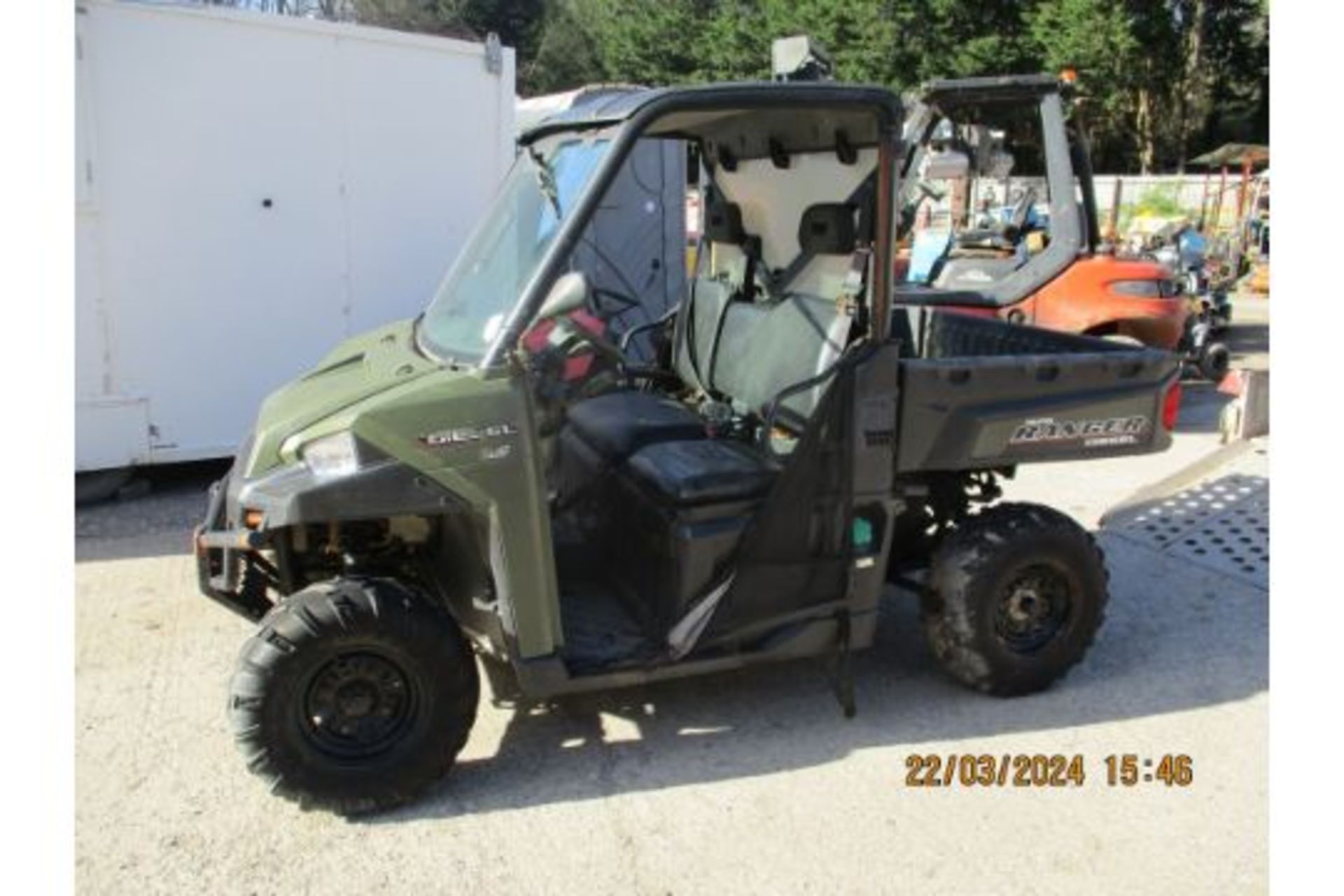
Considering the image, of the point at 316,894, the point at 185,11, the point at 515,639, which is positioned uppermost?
the point at 185,11

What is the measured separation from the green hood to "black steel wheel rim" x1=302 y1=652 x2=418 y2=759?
0.64 meters

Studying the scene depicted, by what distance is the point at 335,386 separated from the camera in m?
3.61

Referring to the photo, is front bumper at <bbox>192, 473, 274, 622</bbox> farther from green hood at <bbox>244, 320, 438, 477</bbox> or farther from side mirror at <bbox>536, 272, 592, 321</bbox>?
side mirror at <bbox>536, 272, 592, 321</bbox>

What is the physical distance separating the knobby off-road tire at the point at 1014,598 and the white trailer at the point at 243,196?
185 inches

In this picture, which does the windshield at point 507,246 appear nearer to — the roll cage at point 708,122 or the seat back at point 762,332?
the roll cage at point 708,122

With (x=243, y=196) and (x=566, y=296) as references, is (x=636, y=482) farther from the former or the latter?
(x=243, y=196)

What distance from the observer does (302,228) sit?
7.09 m

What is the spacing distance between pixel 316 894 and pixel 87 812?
90 cm

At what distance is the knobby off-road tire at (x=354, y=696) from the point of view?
320 cm

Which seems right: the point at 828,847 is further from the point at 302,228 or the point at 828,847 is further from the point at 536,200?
the point at 302,228

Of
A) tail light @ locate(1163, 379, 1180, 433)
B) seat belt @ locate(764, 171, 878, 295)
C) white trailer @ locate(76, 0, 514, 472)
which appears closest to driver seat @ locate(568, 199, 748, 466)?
seat belt @ locate(764, 171, 878, 295)

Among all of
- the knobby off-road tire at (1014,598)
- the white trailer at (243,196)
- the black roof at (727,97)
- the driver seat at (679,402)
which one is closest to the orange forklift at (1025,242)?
the driver seat at (679,402)


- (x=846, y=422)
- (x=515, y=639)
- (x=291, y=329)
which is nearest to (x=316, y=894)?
(x=515, y=639)

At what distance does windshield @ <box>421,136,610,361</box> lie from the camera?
11.2 ft
